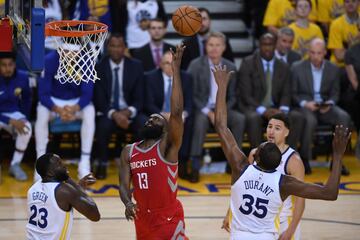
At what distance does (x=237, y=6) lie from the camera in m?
14.3

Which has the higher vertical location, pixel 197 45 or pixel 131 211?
pixel 197 45

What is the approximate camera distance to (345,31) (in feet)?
40.2

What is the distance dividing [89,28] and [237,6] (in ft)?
22.6

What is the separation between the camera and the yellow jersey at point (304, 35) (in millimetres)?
12258

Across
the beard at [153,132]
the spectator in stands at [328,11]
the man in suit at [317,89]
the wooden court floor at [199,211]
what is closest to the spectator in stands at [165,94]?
the wooden court floor at [199,211]

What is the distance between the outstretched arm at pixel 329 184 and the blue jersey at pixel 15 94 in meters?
5.44

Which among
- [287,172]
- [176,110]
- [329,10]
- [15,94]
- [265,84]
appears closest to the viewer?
[176,110]

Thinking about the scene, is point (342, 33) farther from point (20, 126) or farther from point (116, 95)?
point (20, 126)

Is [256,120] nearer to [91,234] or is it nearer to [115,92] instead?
[115,92]

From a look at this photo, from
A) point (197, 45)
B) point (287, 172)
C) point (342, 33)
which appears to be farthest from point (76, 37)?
point (342, 33)

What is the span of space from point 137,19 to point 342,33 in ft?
9.57

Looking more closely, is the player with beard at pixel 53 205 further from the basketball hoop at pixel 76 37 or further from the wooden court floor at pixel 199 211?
the wooden court floor at pixel 199 211

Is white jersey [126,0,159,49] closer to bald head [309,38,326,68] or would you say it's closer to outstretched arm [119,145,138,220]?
bald head [309,38,326,68]

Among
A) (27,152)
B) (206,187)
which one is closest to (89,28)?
(206,187)
